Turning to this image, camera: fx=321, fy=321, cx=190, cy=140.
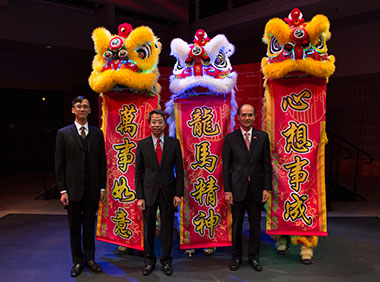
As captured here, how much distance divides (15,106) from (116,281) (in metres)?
8.39

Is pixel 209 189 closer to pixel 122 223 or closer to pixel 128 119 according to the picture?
pixel 122 223

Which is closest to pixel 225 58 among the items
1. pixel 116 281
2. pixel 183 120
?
pixel 183 120

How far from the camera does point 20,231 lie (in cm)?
426

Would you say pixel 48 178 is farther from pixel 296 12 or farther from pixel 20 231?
pixel 296 12

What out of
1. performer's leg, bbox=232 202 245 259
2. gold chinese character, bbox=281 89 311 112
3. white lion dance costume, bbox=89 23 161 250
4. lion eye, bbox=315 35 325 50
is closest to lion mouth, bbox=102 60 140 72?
white lion dance costume, bbox=89 23 161 250

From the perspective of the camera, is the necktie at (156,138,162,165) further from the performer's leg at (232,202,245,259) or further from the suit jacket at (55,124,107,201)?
the performer's leg at (232,202,245,259)

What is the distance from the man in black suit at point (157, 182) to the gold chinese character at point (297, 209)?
1.11 m

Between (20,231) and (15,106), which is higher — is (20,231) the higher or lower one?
the lower one

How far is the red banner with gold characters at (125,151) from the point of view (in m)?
3.21

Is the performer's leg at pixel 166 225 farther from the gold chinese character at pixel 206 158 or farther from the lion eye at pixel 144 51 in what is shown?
the lion eye at pixel 144 51

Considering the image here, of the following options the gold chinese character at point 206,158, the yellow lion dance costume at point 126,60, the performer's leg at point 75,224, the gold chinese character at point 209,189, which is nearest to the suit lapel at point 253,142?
the gold chinese character at point 206,158

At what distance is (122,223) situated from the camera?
3.24 meters

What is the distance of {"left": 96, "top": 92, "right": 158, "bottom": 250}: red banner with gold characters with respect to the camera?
126 inches

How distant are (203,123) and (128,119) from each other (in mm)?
753
